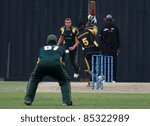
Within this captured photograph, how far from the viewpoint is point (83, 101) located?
20.2 meters

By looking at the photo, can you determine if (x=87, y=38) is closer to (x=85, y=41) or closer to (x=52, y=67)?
(x=85, y=41)

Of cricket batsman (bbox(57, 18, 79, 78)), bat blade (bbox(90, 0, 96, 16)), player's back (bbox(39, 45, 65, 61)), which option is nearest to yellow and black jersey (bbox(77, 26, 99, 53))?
cricket batsman (bbox(57, 18, 79, 78))

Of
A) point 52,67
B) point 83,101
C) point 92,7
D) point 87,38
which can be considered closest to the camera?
point 52,67

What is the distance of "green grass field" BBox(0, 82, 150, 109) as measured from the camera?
60.6ft

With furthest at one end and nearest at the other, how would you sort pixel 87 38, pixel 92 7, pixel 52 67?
pixel 92 7, pixel 87 38, pixel 52 67

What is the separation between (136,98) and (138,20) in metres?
10.7

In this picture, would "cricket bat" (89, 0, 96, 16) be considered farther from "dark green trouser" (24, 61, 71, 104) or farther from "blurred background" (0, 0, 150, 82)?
"dark green trouser" (24, 61, 71, 104)

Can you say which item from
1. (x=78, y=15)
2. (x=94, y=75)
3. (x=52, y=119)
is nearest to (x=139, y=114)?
(x=52, y=119)

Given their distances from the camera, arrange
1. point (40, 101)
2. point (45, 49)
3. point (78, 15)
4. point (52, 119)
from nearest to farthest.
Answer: point (52, 119), point (45, 49), point (40, 101), point (78, 15)

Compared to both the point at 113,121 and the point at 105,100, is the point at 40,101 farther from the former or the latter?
the point at 113,121

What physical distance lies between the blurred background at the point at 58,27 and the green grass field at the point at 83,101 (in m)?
7.94

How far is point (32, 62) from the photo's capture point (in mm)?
32000

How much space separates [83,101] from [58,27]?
11.7 m

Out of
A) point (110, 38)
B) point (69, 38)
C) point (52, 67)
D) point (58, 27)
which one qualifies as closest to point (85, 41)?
point (69, 38)
